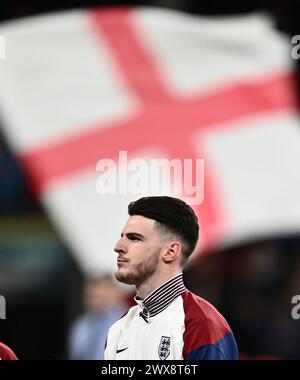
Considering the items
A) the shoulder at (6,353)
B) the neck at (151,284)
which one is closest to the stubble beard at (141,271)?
the neck at (151,284)

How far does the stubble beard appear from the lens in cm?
120

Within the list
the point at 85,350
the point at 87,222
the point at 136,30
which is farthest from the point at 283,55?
the point at 85,350

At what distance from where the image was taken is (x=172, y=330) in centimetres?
122

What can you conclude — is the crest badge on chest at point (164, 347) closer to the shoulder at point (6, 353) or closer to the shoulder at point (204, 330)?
the shoulder at point (204, 330)

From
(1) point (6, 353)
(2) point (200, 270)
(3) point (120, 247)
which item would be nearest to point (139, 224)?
(3) point (120, 247)

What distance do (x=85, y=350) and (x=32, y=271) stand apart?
285 cm

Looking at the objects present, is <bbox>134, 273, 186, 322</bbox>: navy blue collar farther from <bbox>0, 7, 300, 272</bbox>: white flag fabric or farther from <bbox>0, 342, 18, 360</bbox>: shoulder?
<bbox>0, 7, 300, 272</bbox>: white flag fabric

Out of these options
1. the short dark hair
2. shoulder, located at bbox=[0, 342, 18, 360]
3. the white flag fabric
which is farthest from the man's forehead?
the white flag fabric

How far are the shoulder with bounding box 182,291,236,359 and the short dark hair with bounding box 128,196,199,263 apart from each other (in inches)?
2.4

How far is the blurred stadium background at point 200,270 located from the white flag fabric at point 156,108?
0.06 m

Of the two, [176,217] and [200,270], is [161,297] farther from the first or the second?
[200,270]

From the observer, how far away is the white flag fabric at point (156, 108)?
3.86 metres
